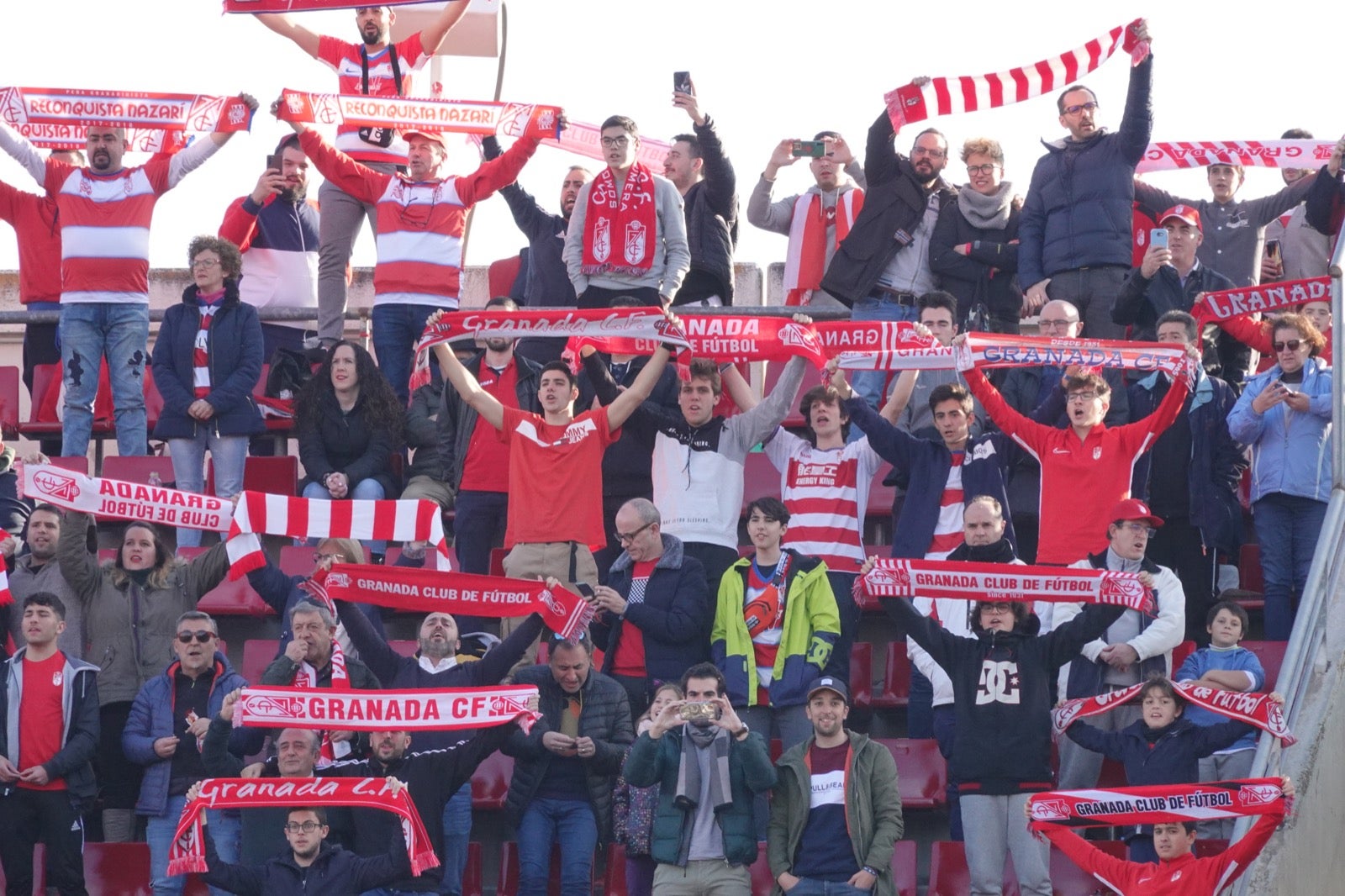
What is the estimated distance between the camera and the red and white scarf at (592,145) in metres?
15.6

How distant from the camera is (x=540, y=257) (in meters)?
14.9

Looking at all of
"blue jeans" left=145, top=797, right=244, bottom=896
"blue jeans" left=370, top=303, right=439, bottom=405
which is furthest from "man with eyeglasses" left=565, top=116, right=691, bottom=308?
"blue jeans" left=145, top=797, right=244, bottom=896

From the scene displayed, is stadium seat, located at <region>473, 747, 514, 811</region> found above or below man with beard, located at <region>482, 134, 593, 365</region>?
below

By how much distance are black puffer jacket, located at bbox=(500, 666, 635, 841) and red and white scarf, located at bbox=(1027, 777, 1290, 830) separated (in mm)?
2101

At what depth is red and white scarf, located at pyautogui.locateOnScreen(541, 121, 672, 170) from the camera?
615 inches

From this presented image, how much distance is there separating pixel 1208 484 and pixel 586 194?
14.0 feet

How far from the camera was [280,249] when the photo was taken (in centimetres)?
1530

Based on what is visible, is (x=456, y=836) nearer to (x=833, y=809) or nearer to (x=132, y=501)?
(x=833, y=809)

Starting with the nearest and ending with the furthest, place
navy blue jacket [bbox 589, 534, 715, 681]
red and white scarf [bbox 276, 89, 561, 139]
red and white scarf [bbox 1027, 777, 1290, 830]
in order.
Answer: red and white scarf [bbox 1027, 777, 1290, 830] < navy blue jacket [bbox 589, 534, 715, 681] < red and white scarf [bbox 276, 89, 561, 139]

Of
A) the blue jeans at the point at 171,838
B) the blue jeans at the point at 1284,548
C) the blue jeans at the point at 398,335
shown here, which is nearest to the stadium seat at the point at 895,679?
the blue jeans at the point at 1284,548

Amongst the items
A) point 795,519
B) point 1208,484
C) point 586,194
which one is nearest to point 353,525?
point 795,519

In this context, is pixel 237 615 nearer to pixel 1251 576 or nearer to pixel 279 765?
pixel 279 765

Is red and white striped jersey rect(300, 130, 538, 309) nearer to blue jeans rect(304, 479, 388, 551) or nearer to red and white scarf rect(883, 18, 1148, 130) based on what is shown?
blue jeans rect(304, 479, 388, 551)

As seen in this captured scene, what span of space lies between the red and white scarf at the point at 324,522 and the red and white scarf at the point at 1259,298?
4.61m
